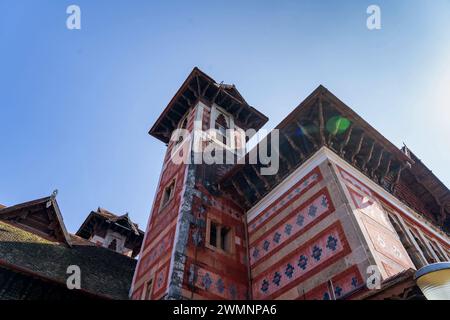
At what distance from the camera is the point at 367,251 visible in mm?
6375

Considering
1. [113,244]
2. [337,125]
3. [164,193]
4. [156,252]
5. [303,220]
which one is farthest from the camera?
[113,244]

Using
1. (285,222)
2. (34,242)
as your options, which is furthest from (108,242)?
(285,222)

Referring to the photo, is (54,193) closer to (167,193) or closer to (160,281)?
(167,193)

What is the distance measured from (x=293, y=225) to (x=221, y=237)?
2.89 meters

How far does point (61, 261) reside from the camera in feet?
37.5

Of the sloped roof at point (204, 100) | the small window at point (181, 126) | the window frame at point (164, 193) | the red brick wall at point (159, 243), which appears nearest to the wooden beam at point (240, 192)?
the red brick wall at point (159, 243)

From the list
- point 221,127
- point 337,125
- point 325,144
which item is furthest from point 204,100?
point 325,144

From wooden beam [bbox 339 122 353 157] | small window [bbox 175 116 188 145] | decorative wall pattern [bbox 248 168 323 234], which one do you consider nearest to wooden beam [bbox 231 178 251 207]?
decorative wall pattern [bbox 248 168 323 234]

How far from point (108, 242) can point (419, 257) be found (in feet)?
61.5

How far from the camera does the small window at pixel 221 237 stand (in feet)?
32.9

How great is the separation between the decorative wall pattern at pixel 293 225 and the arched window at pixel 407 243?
8.48 ft

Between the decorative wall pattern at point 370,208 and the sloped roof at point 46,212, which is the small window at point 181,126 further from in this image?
the decorative wall pattern at point 370,208
